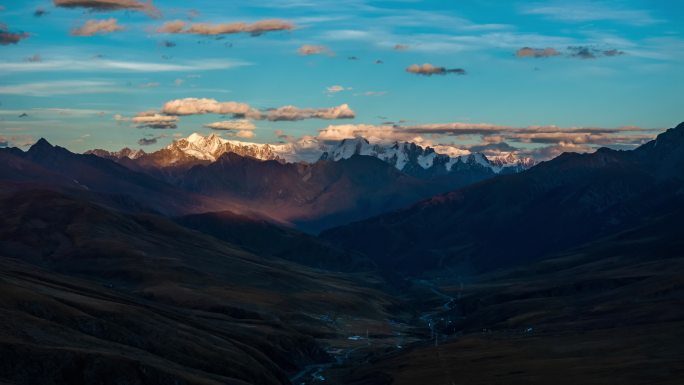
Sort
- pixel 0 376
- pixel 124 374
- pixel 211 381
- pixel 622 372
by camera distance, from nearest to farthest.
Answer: pixel 0 376
pixel 124 374
pixel 211 381
pixel 622 372

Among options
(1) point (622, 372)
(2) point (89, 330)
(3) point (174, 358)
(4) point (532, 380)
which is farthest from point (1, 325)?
(1) point (622, 372)

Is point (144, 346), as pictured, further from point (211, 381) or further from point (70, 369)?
point (70, 369)

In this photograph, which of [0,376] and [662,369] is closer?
[0,376]

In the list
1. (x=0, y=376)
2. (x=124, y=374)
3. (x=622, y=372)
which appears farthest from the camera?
(x=622, y=372)

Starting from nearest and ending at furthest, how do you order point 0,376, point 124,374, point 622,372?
point 0,376 → point 124,374 → point 622,372

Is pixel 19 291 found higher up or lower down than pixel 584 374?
higher up

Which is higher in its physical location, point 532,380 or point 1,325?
point 1,325

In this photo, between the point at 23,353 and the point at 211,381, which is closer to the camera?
the point at 23,353

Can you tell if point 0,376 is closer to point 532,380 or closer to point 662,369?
point 532,380

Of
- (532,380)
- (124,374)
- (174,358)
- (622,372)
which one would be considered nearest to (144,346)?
(174,358)
